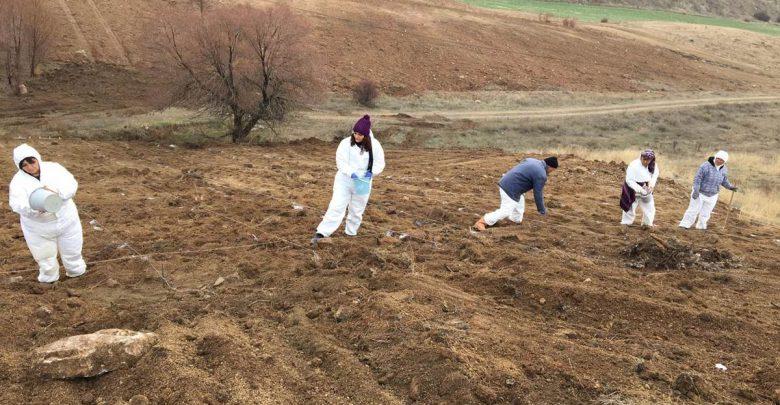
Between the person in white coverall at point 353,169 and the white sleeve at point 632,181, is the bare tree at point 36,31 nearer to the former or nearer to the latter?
the person in white coverall at point 353,169

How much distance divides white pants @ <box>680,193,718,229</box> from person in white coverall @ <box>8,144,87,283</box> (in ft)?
31.8

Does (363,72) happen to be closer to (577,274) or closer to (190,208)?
(190,208)

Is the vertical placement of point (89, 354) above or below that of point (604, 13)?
below

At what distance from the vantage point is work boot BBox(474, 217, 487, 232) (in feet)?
30.9

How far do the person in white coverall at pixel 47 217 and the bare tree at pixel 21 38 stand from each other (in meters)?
18.2

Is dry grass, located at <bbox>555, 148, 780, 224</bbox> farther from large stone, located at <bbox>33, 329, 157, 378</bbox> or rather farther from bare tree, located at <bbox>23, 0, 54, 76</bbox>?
bare tree, located at <bbox>23, 0, 54, 76</bbox>

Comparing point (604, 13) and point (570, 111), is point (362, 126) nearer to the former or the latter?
point (570, 111)

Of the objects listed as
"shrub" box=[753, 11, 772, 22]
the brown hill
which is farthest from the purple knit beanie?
"shrub" box=[753, 11, 772, 22]

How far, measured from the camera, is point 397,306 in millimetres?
6098

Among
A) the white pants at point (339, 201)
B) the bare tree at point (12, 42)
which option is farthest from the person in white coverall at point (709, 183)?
the bare tree at point (12, 42)

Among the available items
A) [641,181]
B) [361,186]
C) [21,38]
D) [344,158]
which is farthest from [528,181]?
[21,38]

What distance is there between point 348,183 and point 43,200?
3608 millimetres

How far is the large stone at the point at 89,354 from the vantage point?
4734 millimetres

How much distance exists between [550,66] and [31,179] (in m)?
32.8
